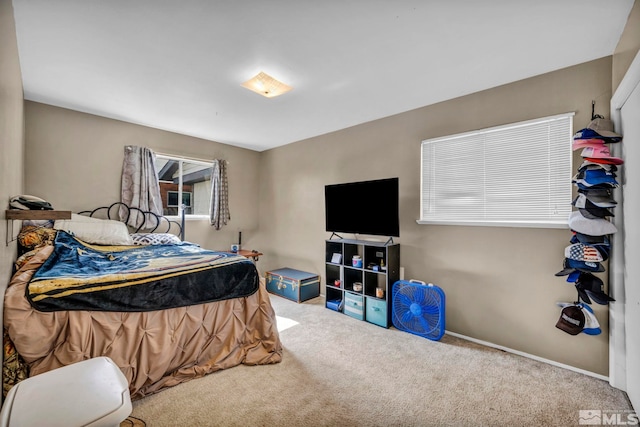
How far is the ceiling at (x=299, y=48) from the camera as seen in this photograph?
1644mm

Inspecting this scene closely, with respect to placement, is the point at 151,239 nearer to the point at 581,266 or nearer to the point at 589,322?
the point at 581,266

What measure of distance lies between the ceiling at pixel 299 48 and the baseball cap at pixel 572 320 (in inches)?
75.8

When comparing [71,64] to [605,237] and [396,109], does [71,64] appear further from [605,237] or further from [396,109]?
[605,237]

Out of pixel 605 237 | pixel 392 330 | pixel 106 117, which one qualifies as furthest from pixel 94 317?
pixel 605 237

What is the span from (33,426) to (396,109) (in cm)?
347

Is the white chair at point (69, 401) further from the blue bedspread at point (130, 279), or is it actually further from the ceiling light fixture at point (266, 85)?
the ceiling light fixture at point (266, 85)

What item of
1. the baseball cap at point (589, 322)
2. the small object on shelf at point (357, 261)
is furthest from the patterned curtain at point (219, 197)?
the baseball cap at point (589, 322)

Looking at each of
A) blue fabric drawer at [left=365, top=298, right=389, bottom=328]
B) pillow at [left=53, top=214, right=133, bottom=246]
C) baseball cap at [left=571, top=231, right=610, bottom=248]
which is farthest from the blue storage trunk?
baseball cap at [left=571, top=231, right=610, bottom=248]

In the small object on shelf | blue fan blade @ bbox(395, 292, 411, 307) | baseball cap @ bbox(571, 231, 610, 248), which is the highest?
baseball cap @ bbox(571, 231, 610, 248)

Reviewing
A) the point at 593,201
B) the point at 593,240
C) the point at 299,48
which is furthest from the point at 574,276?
the point at 299,48

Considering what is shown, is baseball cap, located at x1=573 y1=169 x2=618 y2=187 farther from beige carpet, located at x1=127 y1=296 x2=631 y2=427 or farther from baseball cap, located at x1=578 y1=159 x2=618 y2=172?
beige carpet, located at x1=127 y1=296 x2=631 y2=427

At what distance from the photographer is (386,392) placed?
1.92m

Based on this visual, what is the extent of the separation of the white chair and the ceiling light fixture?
2.32 metres

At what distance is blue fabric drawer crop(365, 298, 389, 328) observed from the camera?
301 centimetres
